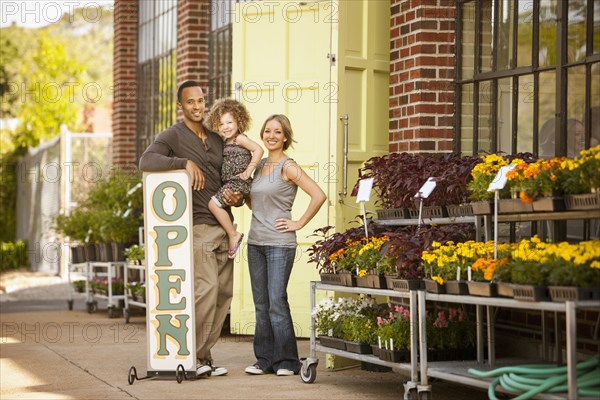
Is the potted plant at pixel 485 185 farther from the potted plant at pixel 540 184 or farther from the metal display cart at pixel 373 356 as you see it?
the metal display cart at pixel 373 356

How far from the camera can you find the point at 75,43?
5109 cm

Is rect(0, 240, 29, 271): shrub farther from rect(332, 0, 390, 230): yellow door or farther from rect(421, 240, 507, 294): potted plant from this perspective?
rect(421, 240, 507, 294): potted plant

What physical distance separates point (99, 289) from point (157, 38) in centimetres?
414

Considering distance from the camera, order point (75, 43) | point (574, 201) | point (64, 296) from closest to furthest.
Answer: point (574, 201) < point (64, 296) < point (75, 43)

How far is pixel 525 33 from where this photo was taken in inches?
307

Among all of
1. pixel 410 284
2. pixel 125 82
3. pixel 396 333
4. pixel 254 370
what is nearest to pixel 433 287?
pixel 410 284

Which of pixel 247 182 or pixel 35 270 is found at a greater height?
pixel 247 182

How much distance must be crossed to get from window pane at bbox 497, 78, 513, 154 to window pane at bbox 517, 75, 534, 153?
5.8 inches

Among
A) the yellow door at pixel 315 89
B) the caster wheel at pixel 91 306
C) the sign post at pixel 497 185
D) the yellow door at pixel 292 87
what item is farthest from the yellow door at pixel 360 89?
the caster wheel at pixel 91 306

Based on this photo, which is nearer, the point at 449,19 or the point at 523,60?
the point at 523,60

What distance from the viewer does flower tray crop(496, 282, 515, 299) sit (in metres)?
5.97

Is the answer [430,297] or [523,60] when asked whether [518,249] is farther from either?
[523,60]

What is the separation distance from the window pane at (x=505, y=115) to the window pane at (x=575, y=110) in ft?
2.64

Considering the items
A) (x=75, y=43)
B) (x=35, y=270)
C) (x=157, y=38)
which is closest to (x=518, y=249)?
(x=157, y=38)
